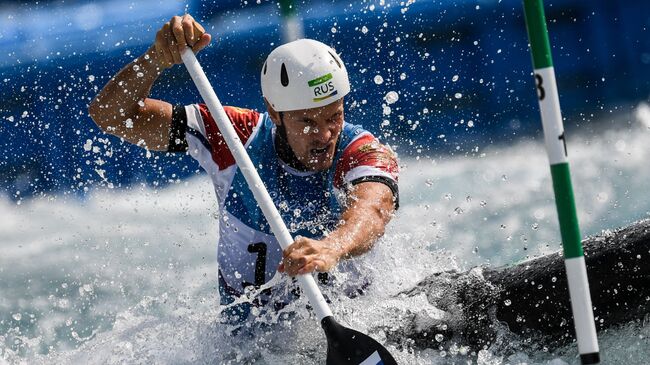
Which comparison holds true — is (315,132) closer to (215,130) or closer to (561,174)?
(215,130)

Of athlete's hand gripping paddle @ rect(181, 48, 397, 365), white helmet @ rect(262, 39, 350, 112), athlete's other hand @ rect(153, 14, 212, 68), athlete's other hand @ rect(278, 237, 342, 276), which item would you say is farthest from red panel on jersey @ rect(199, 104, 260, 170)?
athlete's other hand @ rect(278, 237, 342, 276)

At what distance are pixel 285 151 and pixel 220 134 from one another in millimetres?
283

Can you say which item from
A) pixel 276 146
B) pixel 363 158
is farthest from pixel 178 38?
pixel 363 158

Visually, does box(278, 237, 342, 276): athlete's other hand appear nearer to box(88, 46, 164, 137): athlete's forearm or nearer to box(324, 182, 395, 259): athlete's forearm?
box(324, 182, 395, 259): athlete's forearm

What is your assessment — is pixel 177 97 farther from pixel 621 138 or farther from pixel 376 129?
pixel 621 138

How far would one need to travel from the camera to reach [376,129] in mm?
7156

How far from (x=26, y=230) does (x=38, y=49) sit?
54.7 inches

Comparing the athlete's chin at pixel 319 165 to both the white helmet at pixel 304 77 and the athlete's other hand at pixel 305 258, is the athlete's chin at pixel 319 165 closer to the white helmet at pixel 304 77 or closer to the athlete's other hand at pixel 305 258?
the white helmet at pixel 304 77

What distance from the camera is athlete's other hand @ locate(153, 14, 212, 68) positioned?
3.32m

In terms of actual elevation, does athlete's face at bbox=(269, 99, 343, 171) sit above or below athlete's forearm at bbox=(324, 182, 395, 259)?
above

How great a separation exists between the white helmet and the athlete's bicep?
48 cm

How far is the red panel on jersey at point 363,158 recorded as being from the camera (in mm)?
3463

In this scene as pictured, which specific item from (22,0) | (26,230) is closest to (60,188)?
A: (26,230)

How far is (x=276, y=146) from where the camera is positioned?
3609 mm
